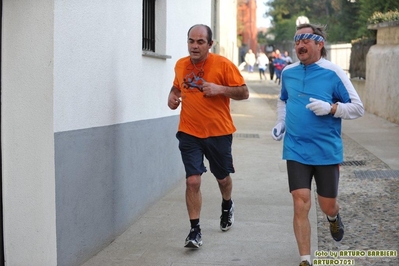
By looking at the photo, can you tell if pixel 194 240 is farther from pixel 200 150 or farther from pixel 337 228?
pixel 337 228

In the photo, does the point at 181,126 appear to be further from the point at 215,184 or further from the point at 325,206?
the point at 215,184

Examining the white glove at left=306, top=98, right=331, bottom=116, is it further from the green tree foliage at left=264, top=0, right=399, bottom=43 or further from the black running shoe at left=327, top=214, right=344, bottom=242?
the green tree foliage at left=264, top=0, right=399, bottom=43

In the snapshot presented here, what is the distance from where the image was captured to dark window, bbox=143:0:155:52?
8.12 m

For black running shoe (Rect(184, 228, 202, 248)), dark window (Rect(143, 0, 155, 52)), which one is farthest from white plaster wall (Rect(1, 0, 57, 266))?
dark window (Rect(143, 0, 155, 52))

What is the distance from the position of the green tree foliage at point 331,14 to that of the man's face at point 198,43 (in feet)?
37.6

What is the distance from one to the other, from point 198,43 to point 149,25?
7.37 ft

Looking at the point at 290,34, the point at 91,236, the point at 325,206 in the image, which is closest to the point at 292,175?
the point at 325,206

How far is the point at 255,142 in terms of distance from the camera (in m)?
13.9

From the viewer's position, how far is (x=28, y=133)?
5199mm

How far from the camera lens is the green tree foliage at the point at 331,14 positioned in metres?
26.4

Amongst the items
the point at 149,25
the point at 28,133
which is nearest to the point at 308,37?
the point at 28,133

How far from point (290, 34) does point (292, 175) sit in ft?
204

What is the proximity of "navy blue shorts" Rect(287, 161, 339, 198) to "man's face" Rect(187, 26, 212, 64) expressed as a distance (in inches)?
51.0

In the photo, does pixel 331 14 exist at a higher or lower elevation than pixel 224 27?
higher
